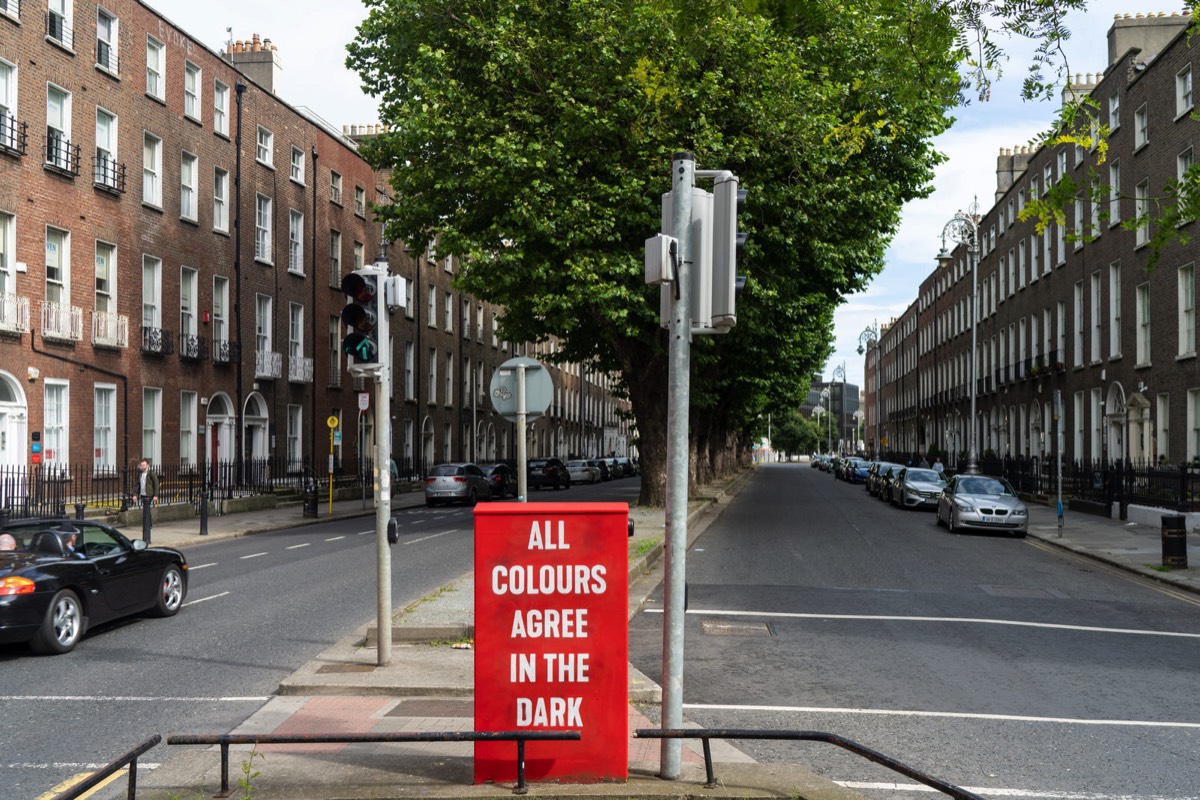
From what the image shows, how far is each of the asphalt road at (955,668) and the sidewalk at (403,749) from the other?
0.87 metres

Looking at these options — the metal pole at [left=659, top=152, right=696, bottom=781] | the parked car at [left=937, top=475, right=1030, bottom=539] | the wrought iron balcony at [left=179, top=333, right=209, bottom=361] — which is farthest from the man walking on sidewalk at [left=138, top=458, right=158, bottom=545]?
the parked car at [left=937, top=475, right=1030, bottom=539]

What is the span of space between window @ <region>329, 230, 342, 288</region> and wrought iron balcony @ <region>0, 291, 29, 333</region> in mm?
18016

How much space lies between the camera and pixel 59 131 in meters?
27.1

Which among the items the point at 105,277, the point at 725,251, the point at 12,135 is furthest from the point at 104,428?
the point at 725,251

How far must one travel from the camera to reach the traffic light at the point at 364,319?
869cm

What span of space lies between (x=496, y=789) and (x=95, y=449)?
2604 cm

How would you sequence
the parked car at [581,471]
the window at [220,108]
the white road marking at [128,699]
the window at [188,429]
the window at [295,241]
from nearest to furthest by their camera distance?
1. the white road marking at [128,699]
2. the window at [188,429]
3. the window at [220,108]
4. the window at [295,241]
5. the parked car at [581,471]

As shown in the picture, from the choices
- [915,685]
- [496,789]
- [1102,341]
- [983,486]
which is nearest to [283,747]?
[496,789]

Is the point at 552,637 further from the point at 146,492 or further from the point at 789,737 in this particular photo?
Answer: the point at 146,492

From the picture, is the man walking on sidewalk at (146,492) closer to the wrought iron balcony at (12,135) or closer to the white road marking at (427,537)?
the white road marking at (427,537)

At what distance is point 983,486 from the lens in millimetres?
26578

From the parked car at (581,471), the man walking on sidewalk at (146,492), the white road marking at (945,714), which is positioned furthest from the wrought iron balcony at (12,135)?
the parked car at (581,471)

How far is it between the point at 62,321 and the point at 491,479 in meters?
18.3

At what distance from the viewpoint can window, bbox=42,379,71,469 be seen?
26219 mm
